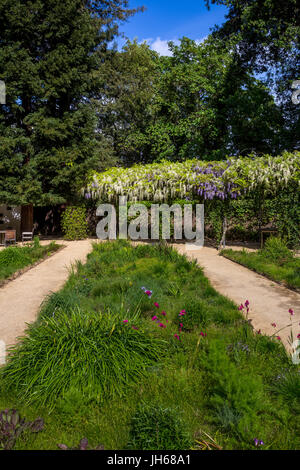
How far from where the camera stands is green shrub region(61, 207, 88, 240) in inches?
567

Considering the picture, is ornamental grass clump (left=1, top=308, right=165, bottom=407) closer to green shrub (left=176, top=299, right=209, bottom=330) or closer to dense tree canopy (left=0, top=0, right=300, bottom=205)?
green shrub (left=176, top=299, right=209, bottom=330)

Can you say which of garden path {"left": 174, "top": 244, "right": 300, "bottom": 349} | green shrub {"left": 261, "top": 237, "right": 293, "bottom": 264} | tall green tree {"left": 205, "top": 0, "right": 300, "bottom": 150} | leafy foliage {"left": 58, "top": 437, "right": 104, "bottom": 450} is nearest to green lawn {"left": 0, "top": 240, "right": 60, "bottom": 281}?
garden path {"left": 174, "top": 244, "right": 300, "bottom": 349}

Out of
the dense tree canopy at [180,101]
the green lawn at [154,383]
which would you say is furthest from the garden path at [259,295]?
the dense tree canopy at [180,101]

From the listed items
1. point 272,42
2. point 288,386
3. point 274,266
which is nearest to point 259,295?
point 274,266

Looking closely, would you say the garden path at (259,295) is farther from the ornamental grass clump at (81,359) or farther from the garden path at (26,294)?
the garden path at (26,294)

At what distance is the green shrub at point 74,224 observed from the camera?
14.4m

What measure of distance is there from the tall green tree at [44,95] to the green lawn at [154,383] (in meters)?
10.9

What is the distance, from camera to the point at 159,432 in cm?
198

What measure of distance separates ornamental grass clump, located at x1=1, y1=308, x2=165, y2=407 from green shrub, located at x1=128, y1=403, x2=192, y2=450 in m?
0.53

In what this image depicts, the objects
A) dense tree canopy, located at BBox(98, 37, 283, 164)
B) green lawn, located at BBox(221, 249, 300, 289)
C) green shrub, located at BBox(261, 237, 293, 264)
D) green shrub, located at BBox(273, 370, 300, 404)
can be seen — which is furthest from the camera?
dense tree canopy, located at BBox(98, 37, 283, 164)

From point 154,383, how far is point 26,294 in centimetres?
Answer: 394

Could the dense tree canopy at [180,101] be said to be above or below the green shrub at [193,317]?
above

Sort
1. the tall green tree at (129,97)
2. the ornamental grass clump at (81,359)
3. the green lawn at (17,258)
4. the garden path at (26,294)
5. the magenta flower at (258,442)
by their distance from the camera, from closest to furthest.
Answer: the magenta flower at (258,442)
the ornamental grass clump at (81,359)
the garden path at (26,294)
the green lawn at (17,258)
the tall green tree at (129,97)
